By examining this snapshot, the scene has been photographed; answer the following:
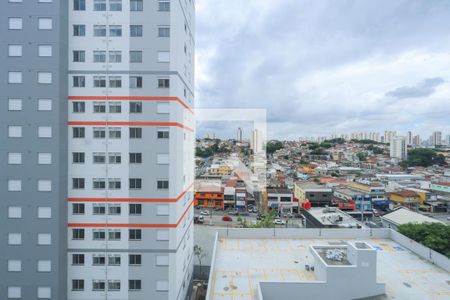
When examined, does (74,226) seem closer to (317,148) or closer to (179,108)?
(179,108)

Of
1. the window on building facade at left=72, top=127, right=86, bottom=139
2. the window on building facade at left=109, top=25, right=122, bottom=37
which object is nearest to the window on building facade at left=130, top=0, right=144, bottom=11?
the window on building facade at left=109, top=25, right=122, bottom=37

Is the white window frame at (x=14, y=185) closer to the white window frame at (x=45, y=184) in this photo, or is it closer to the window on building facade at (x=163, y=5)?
the white window frame at (x=45, y=184)

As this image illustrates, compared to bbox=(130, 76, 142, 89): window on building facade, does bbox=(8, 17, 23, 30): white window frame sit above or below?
above

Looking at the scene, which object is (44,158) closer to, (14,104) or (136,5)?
(14,104)

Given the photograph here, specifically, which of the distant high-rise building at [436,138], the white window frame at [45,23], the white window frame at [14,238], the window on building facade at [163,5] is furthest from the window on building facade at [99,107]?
the distant high-rise building at [436,138]

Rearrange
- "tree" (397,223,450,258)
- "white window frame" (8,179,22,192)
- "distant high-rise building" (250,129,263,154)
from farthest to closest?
"distant high-rise building" (250,129,263,154), "tree" (397,223,450,258), "white window frame" (8,179,22,192)

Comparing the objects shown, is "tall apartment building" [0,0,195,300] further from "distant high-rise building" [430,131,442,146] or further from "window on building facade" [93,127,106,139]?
"distant high-rise building" [430,131,442,146]
